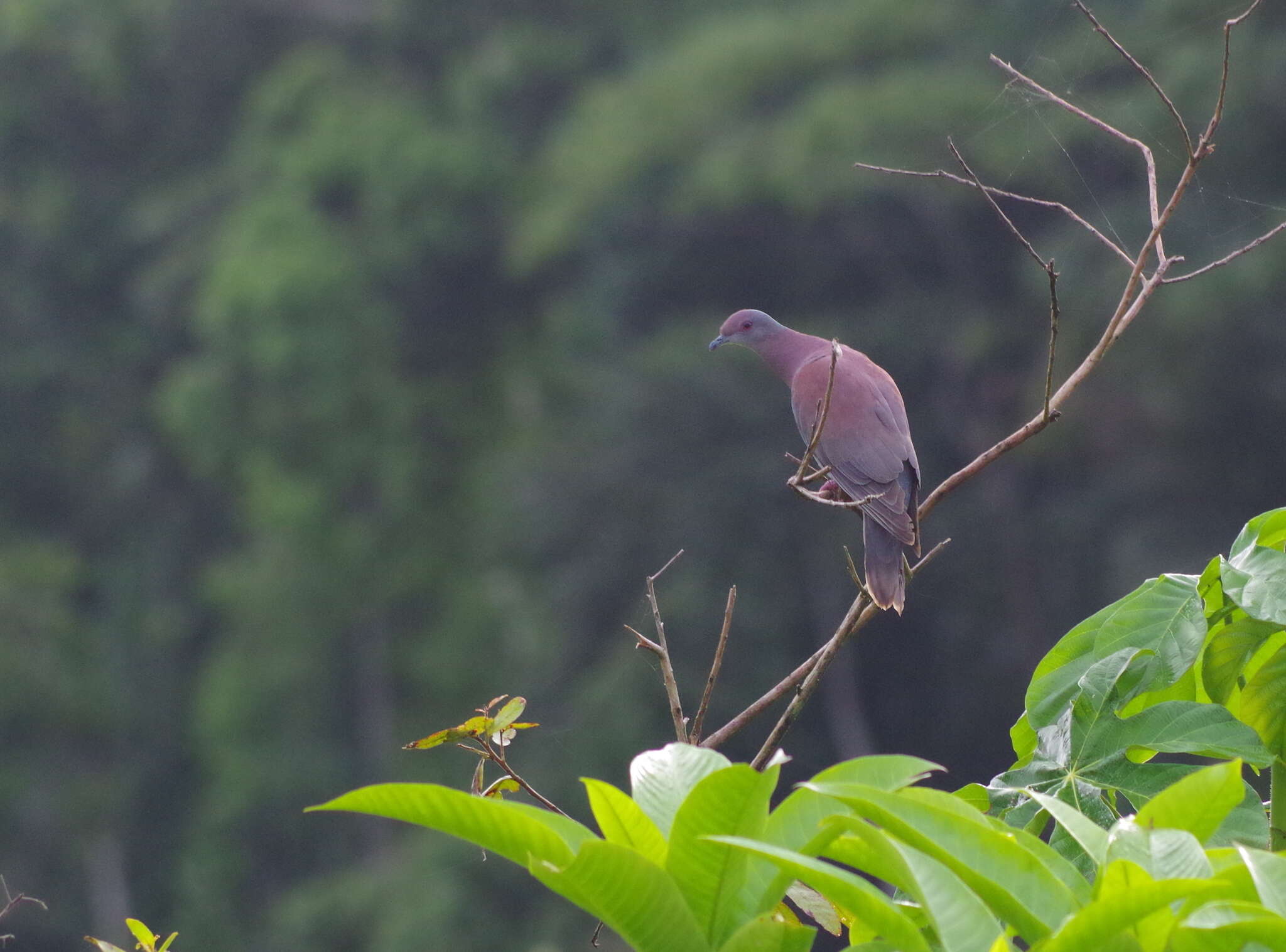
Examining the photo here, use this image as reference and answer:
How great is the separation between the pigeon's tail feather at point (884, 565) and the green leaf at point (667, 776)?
1.08 metres

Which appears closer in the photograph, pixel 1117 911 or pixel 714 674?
pixel 1117 911

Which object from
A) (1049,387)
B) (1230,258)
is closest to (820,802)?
(1049,387)

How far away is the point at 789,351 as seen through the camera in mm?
3148

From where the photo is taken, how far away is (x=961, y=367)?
467 inches

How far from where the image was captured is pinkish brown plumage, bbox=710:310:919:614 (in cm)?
233

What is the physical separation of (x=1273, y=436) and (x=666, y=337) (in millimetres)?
5270

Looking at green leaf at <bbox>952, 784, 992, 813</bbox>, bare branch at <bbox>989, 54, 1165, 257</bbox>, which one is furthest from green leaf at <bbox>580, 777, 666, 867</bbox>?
bare branch at <bbox>989, 54, 1165, 257</bbox>

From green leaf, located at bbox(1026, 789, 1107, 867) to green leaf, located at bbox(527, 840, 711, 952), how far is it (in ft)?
0.77

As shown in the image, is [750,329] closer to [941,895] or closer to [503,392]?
[941,895]

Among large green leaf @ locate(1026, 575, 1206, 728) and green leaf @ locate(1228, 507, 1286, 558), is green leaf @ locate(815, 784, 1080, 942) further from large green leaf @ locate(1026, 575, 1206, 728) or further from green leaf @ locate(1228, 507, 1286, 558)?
green leaf @ locate(1228, 507, 1286, 558)

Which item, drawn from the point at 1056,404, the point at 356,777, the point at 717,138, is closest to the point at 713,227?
the point at 717,138

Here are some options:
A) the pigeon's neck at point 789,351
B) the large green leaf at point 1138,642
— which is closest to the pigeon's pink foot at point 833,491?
the pigeon's neck at point 789,351

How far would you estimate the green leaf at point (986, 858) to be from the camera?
2.94 feet

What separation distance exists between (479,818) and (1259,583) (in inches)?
24.9
